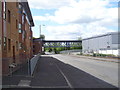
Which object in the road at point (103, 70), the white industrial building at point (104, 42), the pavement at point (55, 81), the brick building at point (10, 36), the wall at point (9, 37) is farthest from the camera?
the white industrial building at point (104, 42)

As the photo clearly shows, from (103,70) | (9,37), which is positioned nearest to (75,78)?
(103,70)

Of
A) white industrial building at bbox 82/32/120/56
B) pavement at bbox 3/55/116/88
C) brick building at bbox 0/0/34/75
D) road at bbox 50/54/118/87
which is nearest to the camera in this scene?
pavement at bbox 3/55/116/88

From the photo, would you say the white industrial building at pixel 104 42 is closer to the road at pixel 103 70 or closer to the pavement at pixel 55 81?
the road at pixel 103 70

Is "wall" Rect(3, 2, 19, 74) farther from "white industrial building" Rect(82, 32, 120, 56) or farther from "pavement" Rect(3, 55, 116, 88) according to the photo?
"white industrial building" Rect(82, 32, 120, 56)

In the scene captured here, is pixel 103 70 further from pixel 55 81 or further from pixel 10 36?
pixel 10 36

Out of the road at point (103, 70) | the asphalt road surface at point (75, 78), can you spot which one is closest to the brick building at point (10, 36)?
the asphalt road surface at point (75, 78)

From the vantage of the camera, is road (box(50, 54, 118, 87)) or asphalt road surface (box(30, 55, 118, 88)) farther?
road (box(50, 54, 118, 87))

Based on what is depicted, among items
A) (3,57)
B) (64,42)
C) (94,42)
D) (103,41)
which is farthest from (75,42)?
(3,57)

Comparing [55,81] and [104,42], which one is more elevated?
[104,42]

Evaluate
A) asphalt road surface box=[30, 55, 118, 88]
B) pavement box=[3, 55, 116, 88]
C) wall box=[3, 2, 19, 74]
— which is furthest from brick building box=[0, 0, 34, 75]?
asphalt road surface box=[30, 55, 118, 88]

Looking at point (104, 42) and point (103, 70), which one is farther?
Answer: point (104, 42)

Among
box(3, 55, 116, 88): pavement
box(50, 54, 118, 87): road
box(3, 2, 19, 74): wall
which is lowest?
box(50, 54, 118, 87): road

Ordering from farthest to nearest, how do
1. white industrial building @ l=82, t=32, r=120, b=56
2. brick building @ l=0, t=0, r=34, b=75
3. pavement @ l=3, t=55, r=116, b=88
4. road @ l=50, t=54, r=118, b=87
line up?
1. white industrial building @ l=82, t=32, r=120, b=56
2. brick building @ l=0, t=0, r=34, b=75
3. road @ l=50, t=54, r=118, b=87
4. pavement @ l=3, t=55, r=116, b=88

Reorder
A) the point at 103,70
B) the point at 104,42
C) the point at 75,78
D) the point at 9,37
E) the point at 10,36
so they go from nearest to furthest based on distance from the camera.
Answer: the point at 75,78 < the point at 9,37 < the point at 10,36 < the point at 103,70 < the point at 104,42
